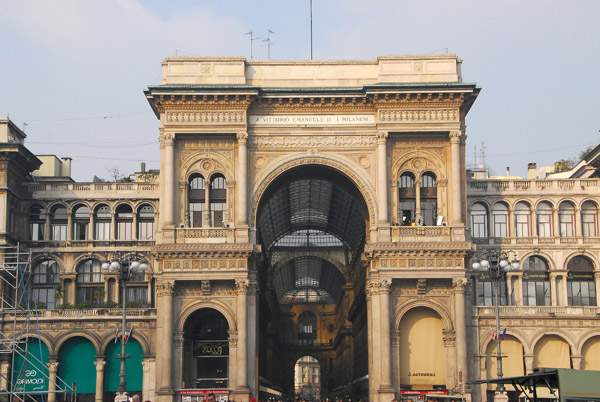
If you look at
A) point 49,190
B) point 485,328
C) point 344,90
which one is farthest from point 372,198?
point 49,190

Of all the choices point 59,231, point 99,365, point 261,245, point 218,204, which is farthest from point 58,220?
point 261,245

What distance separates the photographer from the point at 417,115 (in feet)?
220

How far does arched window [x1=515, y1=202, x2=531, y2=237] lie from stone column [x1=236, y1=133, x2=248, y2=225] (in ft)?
80.0

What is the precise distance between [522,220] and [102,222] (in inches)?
1404

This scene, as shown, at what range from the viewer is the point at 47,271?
253ft

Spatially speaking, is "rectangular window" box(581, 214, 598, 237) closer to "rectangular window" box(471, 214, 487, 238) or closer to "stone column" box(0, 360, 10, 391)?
"rectangular window" box(471, 214, 487, 238)

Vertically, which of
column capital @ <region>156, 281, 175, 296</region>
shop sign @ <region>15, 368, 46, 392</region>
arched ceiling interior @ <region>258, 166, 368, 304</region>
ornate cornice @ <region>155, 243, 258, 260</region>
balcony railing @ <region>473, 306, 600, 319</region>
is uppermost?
arched ceiling interior @ <region>258, 166, 368, 304</region>

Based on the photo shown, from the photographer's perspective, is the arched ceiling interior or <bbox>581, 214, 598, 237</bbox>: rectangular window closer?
the arched ceiling interior

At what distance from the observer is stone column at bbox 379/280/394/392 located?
62969 mm

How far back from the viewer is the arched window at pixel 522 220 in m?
76.4

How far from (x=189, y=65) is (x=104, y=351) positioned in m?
23.0

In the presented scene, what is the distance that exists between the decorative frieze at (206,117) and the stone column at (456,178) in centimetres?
1547

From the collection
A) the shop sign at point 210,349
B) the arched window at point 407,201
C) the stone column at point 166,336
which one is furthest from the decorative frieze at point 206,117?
the shop sign at point 210,349

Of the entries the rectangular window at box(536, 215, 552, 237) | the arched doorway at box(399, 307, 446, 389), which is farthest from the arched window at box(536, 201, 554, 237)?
the arched doorway at box(399, 307, 446, 389)
